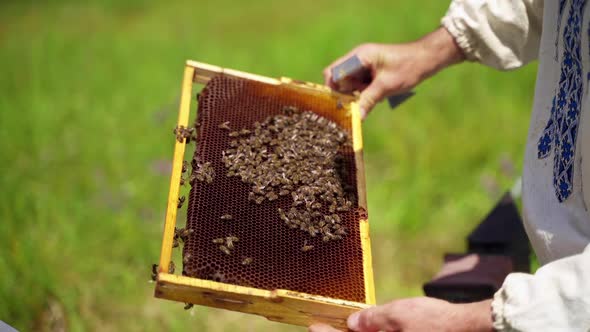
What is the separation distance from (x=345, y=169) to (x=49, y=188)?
3299 millimetres

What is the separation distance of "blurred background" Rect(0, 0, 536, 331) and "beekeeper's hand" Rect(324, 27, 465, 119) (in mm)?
1970

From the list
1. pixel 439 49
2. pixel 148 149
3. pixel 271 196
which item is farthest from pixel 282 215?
pixel 148 149

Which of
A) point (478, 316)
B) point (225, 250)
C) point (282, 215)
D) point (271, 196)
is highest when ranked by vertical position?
point (271, 196)

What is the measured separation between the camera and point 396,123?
6418 mm

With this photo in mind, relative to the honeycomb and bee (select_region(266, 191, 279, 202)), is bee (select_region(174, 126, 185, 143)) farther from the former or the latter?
bee (select_region(266, 191, 279, 202))

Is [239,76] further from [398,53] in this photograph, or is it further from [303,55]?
[303,55]

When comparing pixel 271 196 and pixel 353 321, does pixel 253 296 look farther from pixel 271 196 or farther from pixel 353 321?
pixel 271 196

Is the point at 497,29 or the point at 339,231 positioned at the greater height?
the point at 497,29

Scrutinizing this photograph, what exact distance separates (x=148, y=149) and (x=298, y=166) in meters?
3.19

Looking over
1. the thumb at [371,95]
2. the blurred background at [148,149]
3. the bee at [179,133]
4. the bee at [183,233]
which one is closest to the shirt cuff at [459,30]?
the thumb at [371,95]

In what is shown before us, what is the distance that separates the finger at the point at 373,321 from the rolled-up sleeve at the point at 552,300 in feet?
1.36

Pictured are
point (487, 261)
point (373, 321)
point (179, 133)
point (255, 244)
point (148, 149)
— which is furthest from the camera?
point (148, 149)

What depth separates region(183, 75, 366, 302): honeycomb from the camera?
2.62m

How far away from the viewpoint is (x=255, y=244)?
275 centimetres
